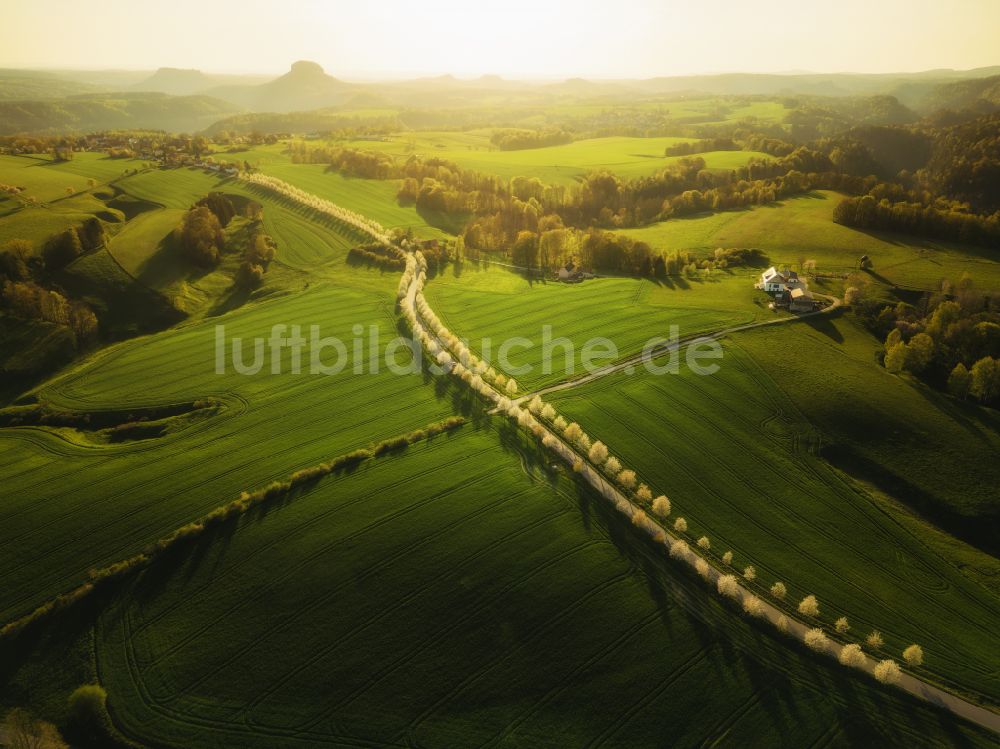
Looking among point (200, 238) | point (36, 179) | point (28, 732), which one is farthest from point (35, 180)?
point (28, 732)

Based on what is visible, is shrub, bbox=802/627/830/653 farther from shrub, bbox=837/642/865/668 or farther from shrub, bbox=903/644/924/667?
shrub, bbox=903/644/924/667

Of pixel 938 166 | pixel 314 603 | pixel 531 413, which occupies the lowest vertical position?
pixel 314 603

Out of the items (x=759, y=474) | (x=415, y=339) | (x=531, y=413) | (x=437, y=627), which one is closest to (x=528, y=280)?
(x=415, y=339)

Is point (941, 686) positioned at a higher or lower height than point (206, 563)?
lower

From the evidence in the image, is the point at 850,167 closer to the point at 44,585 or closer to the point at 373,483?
the point at 373,483

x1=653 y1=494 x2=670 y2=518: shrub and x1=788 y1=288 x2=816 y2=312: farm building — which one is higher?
x1=788 y1=288 x2=816 y2=312: farm building

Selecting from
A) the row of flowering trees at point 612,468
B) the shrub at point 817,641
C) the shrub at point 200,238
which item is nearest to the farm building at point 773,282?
the row of flowering trees at point 612,468

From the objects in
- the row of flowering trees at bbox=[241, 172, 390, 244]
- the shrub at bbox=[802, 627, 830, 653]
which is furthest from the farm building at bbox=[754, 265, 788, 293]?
the row of flowering trees at bbox=[241, 172, 390, 244]

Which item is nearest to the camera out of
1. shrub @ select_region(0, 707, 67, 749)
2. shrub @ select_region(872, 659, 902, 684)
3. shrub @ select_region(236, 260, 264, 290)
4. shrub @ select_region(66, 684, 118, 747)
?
shrub @ select_region(0, 707, 67, 749)

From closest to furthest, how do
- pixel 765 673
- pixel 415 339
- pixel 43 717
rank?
pixel 43 717 → pixel 765 673 → pixel 415 339
